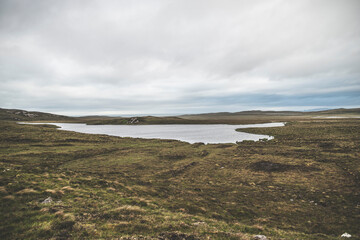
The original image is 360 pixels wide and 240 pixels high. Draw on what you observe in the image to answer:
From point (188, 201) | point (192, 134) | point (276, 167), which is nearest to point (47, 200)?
point (188, 201)

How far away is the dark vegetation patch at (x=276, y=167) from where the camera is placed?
95.9 ft

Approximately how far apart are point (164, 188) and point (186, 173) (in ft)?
24.9

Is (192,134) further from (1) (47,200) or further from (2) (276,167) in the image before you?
(1) (47,200)

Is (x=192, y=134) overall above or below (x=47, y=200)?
below

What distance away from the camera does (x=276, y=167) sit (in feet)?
100

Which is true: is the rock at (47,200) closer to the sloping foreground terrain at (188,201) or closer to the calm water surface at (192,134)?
the sloping foreground terrain at (188,201)

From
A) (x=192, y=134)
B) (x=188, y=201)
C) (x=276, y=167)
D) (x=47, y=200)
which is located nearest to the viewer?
(x=47, y=200)

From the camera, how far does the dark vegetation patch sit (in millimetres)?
29222

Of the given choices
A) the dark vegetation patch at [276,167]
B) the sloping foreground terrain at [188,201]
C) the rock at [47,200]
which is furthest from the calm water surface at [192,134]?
the rock at [47,200]

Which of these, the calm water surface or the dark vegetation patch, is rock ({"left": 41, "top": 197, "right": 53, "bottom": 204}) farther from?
the calm water surface

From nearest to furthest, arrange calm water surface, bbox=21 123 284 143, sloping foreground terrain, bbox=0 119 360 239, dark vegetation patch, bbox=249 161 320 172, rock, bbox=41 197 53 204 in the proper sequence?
sloping foreground terrain, bbox=0 119 360 239
rock, bbox=41 197 53 204
dark vegetation patch, bbox=249 161 320 172
calm water surface, bbox=21 123 284 143

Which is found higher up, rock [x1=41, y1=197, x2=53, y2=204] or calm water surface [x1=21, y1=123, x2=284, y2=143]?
rock [x1=41, y1=197, x2=53, y2=204]

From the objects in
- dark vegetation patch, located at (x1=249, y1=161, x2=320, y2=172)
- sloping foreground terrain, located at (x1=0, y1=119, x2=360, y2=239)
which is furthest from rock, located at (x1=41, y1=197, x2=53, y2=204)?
dark vegetation patch, located at (x1=249, y1=161, x2=320, y2=172)

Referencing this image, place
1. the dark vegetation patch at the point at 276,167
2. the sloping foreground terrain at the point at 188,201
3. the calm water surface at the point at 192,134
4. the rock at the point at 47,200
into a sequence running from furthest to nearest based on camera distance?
the calm water surface at the point at 192,134 → the dark vegetation patch at the point at 276,167 → the rock at the point at 47,200 → the sloping foreground terrain at the point at 188,201
